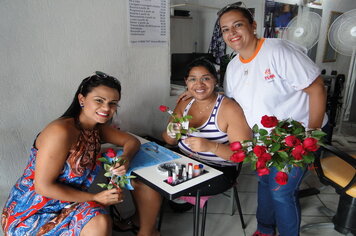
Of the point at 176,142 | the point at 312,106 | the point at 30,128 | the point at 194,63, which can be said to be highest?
the point at 194,63

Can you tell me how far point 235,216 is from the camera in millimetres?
2225

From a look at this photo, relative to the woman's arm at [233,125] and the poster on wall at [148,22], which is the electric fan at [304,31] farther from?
the woman's arm at [233,125]

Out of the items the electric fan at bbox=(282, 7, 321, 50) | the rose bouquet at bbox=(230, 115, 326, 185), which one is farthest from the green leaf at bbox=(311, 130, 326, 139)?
the electric fan at bbox=(282, 7, 321, 50)

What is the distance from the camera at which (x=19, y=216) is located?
4.12 feet

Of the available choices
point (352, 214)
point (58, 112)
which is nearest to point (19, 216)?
point (58, 112)

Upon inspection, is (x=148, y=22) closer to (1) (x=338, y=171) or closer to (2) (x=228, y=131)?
(2) (x=228, y=131)

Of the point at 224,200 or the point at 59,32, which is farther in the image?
the point at 224,200

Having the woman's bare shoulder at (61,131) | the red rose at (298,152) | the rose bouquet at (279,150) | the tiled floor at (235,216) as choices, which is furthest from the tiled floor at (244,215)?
the red rose at (298,152)

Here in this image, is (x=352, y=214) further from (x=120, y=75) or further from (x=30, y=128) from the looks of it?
(x=30, y=128)

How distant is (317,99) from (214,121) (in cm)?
60

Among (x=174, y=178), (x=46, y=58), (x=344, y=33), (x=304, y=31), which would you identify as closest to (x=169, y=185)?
(x=174, y=178)

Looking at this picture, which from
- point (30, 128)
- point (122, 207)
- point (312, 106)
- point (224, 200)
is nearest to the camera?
point (312, 106)

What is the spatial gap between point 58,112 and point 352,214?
2.18 meters

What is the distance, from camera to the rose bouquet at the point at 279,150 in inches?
38.1
